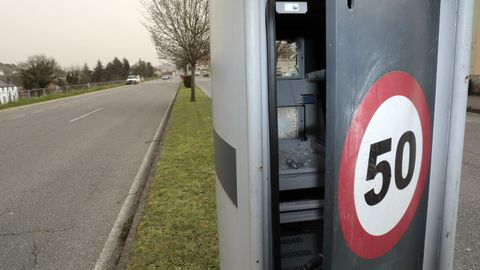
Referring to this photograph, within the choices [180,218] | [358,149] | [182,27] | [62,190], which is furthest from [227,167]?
[182,27]

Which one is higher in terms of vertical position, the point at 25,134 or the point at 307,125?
the point at 307,125

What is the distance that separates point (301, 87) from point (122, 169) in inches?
221

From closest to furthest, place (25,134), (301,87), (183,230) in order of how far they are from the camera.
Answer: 1. (301,87)
2. (183,230)
3. (25,134)

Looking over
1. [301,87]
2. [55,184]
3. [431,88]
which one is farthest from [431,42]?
[55,184]

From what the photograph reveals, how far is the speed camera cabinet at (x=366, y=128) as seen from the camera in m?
1.17

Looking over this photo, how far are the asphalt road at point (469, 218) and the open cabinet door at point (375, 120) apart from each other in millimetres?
2565

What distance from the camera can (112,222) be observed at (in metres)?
4.82

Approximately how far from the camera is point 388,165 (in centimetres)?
127

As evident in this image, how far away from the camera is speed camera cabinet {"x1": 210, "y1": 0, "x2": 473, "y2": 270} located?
1.17 m

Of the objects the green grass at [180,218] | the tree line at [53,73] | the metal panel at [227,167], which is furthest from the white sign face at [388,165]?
the tree line at [53,73]

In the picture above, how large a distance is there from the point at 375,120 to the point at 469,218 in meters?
3.98

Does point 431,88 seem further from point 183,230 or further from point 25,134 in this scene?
point 25,134

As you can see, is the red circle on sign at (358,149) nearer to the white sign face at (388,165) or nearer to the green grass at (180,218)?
the white sign face at (388,165)

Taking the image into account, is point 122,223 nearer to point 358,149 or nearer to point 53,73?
point 358,149
